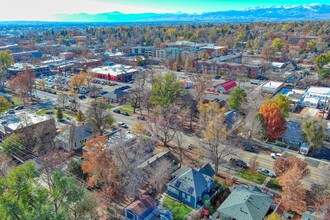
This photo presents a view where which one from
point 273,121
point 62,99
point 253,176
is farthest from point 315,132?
point 62,99

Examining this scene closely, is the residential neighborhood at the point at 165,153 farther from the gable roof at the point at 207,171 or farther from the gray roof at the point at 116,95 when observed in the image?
the gray roof at the point at 116,95

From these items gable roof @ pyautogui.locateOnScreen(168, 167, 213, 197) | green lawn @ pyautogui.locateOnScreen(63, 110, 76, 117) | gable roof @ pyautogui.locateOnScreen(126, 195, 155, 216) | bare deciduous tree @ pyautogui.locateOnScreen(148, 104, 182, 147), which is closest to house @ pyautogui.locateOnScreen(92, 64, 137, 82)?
green lawn @ pyautogui.locateOnScreen(63, 110, 76, 117)

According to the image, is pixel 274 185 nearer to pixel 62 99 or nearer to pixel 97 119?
pixel 97 119

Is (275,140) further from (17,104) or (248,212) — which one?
(17,104)

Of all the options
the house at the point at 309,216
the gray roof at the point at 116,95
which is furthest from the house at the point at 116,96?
the house at the point at 309,216

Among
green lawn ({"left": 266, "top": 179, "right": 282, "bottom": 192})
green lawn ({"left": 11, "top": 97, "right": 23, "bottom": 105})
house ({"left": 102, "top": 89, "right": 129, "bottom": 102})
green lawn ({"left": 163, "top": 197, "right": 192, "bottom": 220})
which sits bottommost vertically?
green lawn ({"left": 11, "top": 97, "right": 23, "bottom": 105})

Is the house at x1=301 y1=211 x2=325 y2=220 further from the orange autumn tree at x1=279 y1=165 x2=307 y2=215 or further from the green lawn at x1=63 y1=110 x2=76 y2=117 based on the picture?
the green lawn at x1=63 y1=110 x2=76 y2=117

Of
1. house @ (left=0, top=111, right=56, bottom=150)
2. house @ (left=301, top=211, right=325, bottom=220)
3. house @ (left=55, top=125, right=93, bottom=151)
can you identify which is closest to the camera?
house @ (left=301, top=211, right=325, bottom=220)

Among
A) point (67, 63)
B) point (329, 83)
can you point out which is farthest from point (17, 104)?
point (329, 83)
